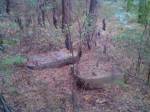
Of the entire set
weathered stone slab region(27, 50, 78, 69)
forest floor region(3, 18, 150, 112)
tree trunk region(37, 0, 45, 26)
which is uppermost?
tree trunk region(37, 0, 45, 26)

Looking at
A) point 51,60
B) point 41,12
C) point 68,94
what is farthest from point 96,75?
point 41,12

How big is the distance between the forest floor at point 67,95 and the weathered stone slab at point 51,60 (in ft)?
0.58

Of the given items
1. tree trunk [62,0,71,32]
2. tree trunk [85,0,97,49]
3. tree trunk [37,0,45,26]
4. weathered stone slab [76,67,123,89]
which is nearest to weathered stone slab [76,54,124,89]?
weathered stone slab [76,67,123,89]

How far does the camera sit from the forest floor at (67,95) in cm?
599

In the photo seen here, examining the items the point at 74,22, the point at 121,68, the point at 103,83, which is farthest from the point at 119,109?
the point at 74,22

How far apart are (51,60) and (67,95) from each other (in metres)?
1.78

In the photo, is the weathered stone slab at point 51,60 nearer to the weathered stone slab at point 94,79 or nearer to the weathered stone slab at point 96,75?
the weathered stone slab at point 96,75

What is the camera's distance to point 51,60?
313 inches

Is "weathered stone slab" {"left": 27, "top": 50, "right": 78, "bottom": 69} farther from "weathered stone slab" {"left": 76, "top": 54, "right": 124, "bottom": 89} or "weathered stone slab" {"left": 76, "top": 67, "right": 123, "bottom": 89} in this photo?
"weathered stone slab" {"left": 76, "top": 67, "right": 123, "bottom": 89}

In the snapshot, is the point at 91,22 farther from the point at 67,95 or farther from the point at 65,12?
the point at 67,95

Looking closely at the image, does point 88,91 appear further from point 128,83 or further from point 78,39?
point 78,39

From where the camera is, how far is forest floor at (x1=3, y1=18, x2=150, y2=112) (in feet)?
19.7

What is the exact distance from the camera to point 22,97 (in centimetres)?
638

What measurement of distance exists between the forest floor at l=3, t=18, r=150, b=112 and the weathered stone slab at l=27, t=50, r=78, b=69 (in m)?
0.18
